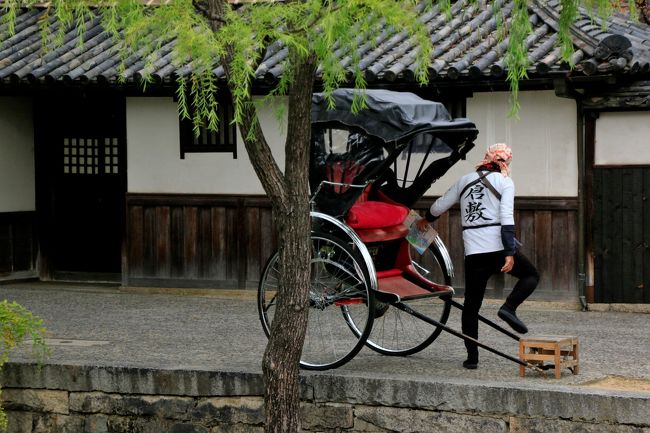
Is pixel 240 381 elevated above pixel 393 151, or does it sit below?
below

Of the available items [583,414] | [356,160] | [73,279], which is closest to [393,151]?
[356,160]

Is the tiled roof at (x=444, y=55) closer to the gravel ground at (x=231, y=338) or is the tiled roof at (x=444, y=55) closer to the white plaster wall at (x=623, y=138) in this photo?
the white plaster wall at (x=623, y=138)

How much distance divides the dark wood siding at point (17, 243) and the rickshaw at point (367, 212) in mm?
7787

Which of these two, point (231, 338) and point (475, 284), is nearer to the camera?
point (475, 284)

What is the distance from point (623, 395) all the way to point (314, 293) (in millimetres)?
2602

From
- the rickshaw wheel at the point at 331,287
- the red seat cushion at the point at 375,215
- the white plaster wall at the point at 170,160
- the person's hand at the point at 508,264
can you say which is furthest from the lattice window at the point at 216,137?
the person's hand at the point at 508,264

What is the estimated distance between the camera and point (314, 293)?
933cm

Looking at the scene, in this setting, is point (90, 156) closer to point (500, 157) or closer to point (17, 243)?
point (17, 243)

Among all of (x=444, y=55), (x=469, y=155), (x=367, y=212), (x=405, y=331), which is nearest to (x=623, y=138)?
(x=469, y=155)

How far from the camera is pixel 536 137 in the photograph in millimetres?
13742

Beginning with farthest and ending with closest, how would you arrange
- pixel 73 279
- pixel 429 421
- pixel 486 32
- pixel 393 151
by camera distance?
pixel 73 279
pixel 486 32
pixel 393 151
pixel 429 421

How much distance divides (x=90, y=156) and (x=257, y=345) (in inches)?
273

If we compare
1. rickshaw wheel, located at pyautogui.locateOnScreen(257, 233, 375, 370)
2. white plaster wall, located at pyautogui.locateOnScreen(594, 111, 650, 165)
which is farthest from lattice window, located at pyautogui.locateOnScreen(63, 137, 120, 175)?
rickshaw wheel, located at pyautogui.locateOnScreen(257, 233, 375, 370)

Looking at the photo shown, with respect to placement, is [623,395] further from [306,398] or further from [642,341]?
[642,341]
